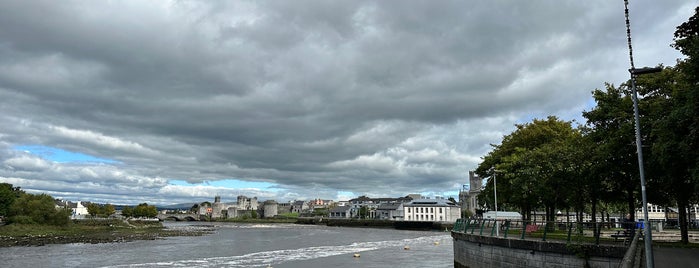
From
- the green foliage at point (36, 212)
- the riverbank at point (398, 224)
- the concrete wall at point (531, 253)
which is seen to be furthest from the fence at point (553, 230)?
the riverbank at point (398, 224)

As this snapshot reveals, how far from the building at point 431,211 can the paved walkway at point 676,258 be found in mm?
166053

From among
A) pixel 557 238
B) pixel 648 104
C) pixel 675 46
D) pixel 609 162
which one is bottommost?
pixel 557 238

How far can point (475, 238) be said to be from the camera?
3102cm

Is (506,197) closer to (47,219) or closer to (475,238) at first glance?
(475,238)

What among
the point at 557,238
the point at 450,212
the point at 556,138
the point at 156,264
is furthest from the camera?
the point at 450,212

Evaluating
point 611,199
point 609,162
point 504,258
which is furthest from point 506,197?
point 504,258

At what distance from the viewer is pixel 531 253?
2431cm

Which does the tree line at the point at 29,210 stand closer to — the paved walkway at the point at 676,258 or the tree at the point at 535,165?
the tree at the point at 535,165

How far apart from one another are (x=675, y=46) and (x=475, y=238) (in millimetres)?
15113

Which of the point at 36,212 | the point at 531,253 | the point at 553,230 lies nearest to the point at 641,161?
the point at 531,253

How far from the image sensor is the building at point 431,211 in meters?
188

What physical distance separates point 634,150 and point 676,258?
36.3 feet

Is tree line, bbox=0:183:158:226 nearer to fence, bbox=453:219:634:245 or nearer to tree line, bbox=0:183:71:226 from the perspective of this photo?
tree line, bbox=0:183:71:226

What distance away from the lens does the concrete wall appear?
20469mm
